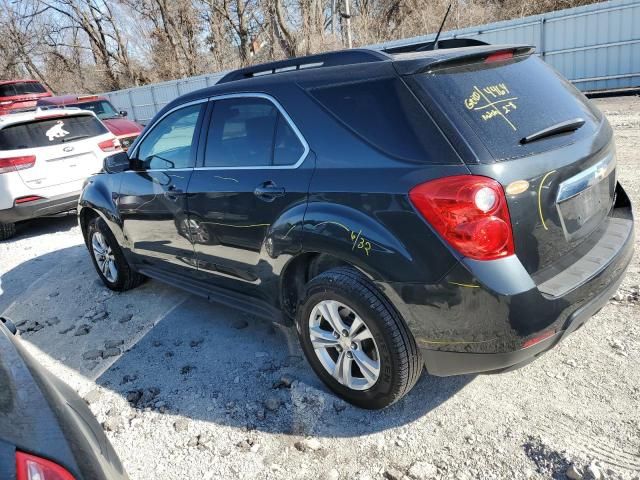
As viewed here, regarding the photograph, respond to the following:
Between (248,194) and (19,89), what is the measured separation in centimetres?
1887

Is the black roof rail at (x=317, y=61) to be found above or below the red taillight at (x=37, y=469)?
above

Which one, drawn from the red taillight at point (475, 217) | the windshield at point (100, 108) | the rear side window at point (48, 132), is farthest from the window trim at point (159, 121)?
the windshield at point (100, 108)

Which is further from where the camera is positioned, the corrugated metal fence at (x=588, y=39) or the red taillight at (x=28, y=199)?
the corrugated metal fence at (x=588, y=39)

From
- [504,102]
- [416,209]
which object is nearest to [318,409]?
[416,209]

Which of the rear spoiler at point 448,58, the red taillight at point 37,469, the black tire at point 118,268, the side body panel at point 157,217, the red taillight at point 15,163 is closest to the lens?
the red taillight at point 37,469

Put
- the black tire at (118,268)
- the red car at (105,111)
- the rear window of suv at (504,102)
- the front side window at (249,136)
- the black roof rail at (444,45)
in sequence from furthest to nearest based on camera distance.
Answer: the red car at (105,111)
the black tire at (118,268)
the black roof rail at (444,45)
the front side window at (249,136)
the rear window of suv at (504,102)

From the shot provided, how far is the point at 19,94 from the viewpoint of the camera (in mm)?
18297

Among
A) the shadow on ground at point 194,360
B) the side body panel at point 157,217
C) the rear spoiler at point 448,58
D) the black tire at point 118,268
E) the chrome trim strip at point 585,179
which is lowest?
the shadow on ground at point 194,360

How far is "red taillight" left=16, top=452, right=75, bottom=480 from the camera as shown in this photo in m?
1.41

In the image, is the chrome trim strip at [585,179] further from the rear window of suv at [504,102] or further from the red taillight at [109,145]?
the red taillight at [109,145]

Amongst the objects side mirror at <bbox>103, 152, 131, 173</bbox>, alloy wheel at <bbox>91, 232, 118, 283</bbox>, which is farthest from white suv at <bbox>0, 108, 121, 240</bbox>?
side mirror at <bbox>103, 152, 131, 173</bbox>

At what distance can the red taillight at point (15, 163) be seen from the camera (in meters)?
7.04

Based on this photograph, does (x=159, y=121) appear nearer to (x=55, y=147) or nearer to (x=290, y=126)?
(x=290, y=126)

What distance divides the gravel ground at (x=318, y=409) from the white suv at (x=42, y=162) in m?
3.53
